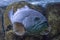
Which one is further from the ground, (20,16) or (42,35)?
(20,16)

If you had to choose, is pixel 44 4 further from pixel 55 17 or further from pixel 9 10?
pixel 9 10

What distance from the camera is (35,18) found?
2553 mm

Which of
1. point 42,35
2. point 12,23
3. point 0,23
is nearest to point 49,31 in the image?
point 42,35

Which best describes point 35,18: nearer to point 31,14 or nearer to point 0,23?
point 31,14

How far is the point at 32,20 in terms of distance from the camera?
2559mm

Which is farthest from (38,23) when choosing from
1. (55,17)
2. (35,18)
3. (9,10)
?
(9,10)

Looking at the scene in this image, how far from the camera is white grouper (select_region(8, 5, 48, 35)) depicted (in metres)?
2.55

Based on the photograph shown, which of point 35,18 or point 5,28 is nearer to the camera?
point 35,18

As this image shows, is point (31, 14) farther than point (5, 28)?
No

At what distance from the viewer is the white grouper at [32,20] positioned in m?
2.55

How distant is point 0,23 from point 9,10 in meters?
0.21

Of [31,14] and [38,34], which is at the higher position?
[31,14]

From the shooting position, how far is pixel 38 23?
2.55 metres

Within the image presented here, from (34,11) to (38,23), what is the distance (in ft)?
0.53
